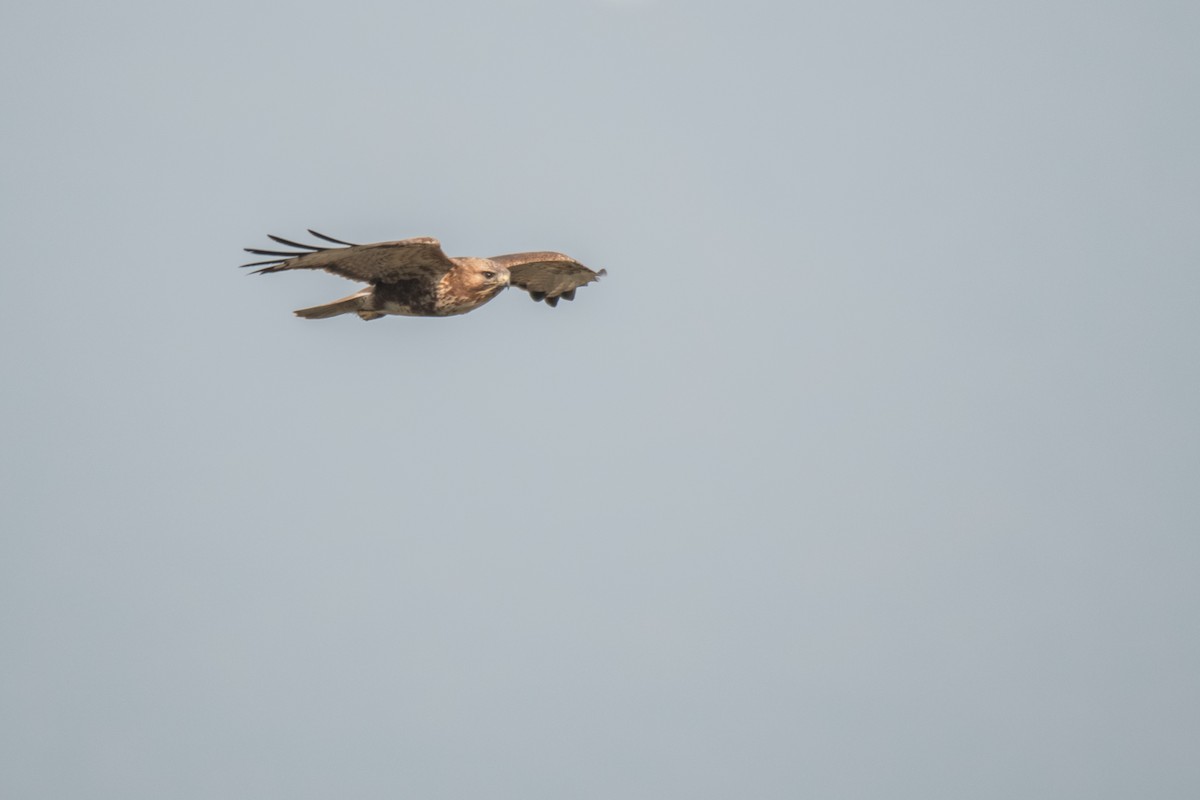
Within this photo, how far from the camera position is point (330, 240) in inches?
611

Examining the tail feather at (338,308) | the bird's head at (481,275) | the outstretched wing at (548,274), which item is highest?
the outstretched wing at (548,274)

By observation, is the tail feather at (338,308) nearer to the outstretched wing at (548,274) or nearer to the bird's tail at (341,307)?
the bird's tail at (341,307)

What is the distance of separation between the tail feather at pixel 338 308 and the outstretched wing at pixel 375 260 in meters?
0.19

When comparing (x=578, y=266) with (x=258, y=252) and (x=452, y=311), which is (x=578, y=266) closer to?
(x=452, y=311)

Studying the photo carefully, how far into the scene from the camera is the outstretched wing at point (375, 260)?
16.1m

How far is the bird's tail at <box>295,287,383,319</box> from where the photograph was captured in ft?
57.0

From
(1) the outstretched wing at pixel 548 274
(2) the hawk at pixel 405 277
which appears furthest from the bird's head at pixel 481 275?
(1) the outstretched wing at pixel 548 274

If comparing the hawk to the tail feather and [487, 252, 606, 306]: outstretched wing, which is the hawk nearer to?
the tail feather

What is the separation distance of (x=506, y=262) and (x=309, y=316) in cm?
291

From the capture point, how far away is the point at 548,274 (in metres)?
20.6

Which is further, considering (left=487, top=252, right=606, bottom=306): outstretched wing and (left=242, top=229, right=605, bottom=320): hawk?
(left=487, top=252, right=606, bottom=306): outstretched wing

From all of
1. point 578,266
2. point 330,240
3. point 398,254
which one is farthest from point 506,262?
point 330,240

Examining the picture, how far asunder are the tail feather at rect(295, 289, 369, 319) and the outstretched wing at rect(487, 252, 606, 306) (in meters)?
2.29

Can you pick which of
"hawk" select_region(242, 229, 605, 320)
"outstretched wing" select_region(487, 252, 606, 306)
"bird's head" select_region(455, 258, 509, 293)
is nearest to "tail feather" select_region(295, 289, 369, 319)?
"hawk" select_region(242, 229, 605, 320)
